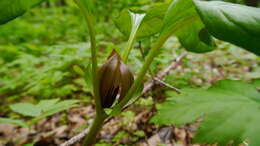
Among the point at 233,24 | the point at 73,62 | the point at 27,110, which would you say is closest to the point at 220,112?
the point at 233,24

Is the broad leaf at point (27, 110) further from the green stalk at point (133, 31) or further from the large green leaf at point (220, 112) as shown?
the large green leaf at point (220, 112)

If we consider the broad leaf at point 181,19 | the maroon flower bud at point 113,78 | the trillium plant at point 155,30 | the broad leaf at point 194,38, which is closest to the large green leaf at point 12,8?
the trillium plant at point 155,30

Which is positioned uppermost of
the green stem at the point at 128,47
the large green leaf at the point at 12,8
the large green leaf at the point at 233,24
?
the large green leaf at the point at 12,8

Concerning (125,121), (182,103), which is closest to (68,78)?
(125,121)

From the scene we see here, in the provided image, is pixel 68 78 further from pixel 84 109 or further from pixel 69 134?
pixel 69 134

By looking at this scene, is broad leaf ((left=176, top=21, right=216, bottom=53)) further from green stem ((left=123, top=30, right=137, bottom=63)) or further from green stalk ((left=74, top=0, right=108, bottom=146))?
green stalk ((left=74, top=0, right=108, bottom=146))

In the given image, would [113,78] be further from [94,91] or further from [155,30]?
[155,30]
